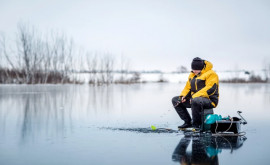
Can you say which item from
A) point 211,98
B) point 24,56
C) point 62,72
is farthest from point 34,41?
point 211,98

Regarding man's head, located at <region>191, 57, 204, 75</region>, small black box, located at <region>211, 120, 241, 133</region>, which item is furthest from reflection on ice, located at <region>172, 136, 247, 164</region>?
man's head, located at <region>191, 57, 204, 75</region>

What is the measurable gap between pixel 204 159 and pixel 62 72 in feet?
147

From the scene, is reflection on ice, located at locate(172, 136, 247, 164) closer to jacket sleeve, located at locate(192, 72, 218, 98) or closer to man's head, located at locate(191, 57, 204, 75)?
jacket sleeve, located at locate(192, 72, 218, 98)

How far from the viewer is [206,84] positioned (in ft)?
21.2

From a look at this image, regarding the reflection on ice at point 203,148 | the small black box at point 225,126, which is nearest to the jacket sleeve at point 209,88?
the small black box at point 225,126

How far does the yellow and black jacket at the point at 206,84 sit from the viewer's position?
6.39 m

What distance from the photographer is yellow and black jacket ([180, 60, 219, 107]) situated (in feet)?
21.0

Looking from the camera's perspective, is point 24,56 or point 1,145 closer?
point 1,145

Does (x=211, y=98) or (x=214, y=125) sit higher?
(x=211, y=98)

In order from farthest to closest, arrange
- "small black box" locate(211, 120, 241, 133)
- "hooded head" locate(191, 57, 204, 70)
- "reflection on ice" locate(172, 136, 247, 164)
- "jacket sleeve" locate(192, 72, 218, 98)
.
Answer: "hooded head" locate(191, 57, 204, 70) < "jacket sleeve" locate(192, 72, 218, 98) < "small black box" locate(211, 120, 241, 133) < "reflection on ice" locate(172, 136, 247, 164)

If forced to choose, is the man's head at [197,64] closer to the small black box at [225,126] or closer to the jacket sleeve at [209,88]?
the jacket sleeve at [209,88]

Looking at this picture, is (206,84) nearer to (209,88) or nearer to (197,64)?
(209,88)

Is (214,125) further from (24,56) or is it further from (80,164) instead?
(24,56)

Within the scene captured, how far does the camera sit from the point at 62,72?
47.6 m
